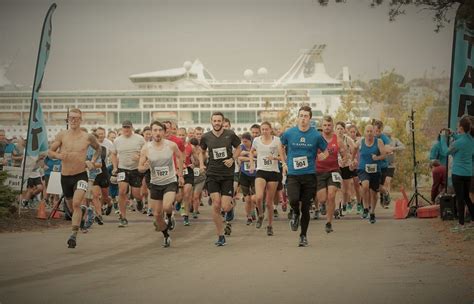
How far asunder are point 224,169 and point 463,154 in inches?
156

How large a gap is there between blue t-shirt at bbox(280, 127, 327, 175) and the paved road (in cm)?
112

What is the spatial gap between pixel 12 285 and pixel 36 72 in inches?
383

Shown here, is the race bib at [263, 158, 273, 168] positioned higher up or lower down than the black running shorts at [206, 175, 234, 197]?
higher up

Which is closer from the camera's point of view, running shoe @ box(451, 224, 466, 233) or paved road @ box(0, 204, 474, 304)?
paved road @ box(0, 204, 474, 304)

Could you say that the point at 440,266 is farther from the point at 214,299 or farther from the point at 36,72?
the point at 36,72

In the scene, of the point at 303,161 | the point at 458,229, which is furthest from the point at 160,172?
the point at 458,229

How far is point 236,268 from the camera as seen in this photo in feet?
30.7

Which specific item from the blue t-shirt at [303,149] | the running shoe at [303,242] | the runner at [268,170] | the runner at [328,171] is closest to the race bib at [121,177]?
the runner at [268,170]

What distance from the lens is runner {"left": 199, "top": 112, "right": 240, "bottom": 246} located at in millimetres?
12570

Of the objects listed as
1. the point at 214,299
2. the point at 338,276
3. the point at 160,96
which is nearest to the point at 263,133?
the point at 338,276

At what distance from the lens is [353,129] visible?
19.8 m

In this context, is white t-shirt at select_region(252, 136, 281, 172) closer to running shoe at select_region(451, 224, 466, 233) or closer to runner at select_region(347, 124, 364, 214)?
running shoe at select_region(451, 224, 466, 233)

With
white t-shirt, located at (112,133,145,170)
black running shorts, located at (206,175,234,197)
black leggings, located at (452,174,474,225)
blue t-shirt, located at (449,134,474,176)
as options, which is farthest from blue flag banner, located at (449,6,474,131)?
white t-shirt, located at (112,133,145,170)

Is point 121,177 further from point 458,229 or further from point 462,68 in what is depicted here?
point 462,68
